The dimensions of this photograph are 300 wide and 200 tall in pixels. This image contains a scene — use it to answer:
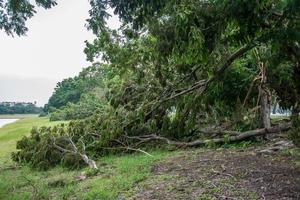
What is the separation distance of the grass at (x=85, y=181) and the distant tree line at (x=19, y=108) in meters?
53.7

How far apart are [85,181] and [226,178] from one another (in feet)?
8.48

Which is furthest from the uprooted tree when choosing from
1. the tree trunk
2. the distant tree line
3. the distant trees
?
the distant tree line

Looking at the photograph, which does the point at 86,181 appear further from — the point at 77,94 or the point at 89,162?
the point at 77,94

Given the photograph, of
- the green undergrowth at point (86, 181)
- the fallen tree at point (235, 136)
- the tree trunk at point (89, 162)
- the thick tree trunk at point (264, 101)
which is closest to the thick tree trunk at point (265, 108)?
the thick tree trunk at point (264, 101)

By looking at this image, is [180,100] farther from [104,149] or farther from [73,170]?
[73,170]

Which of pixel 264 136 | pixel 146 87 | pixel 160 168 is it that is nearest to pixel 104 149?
pixel 146 87

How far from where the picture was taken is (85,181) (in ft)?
21.0

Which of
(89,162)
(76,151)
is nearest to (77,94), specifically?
(76,151)

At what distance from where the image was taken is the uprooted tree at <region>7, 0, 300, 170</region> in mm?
4426

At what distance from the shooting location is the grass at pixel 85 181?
17.9ft

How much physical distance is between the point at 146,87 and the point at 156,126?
1130mm

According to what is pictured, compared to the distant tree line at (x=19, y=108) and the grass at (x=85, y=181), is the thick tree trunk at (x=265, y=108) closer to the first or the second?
the grass at (x=85, y=181)

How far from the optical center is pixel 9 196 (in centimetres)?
623

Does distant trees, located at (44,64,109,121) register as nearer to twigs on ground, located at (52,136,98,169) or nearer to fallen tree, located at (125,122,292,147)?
A: twigs on ground, located at (52,136,98,169)
